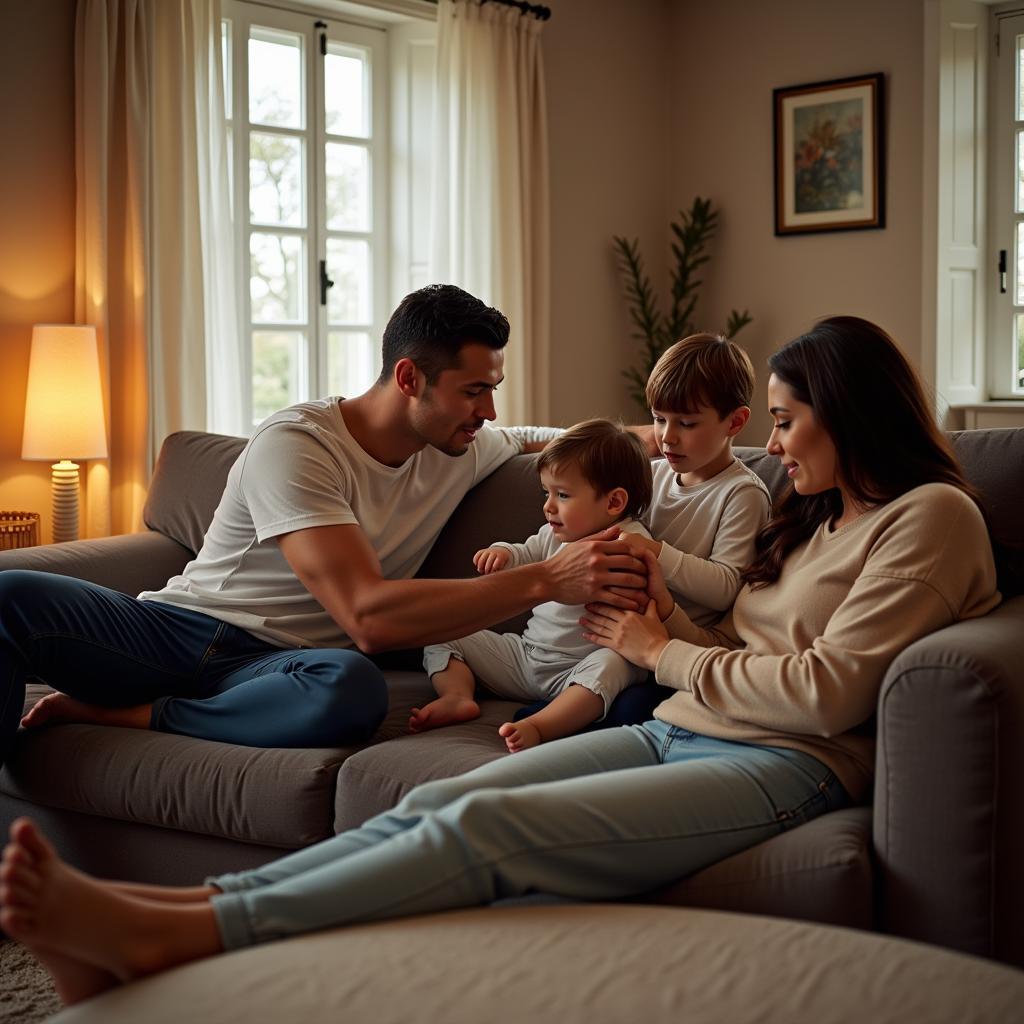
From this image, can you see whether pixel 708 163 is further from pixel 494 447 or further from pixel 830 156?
pixel 494 447

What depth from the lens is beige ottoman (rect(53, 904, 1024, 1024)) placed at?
49.5 inches

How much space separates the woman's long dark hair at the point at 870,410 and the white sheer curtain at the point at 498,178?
3.19 m

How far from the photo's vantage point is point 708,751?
183cm

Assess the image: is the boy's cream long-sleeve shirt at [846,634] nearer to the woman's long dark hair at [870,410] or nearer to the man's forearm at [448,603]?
the woman's long dark hair at [870,410]

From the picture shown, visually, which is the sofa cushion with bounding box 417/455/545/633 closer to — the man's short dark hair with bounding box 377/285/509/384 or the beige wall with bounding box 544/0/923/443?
the man's short dark hair with bounding box 377/285/509/384

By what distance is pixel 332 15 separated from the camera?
4.84m

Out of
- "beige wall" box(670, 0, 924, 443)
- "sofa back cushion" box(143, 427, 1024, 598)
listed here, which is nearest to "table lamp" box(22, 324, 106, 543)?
"sofa back cushion" box(143, 427, 1024, 598)

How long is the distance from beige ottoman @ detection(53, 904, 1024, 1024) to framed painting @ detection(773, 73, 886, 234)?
14.8 ft

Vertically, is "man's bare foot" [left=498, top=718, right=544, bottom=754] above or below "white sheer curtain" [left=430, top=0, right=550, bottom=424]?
below

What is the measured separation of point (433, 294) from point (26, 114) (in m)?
2.05

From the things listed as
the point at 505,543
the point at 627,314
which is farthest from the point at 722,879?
the point at 627,314

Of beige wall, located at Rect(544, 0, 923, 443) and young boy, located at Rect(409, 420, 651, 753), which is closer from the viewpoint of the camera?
young boy, located at Rect(409, 420, 651, 753)

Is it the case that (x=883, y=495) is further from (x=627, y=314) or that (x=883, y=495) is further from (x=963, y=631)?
(x=627, y=314)

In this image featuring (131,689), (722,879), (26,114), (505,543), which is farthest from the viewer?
(26,114)
